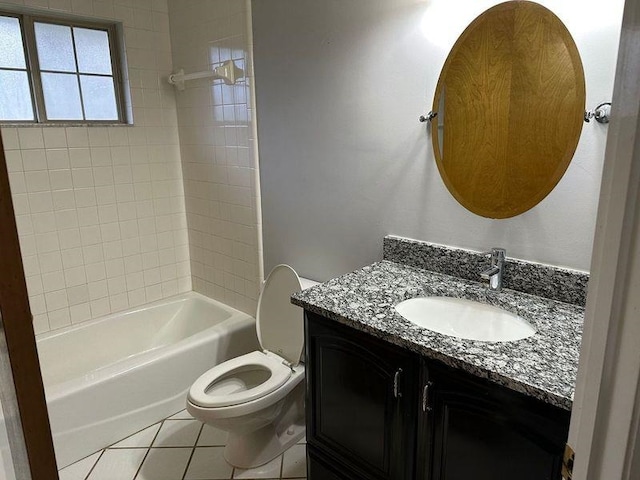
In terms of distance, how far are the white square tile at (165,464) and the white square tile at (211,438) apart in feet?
0.25

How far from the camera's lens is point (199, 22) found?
2469 mm

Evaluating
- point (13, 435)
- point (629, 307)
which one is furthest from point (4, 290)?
point (629, 307)

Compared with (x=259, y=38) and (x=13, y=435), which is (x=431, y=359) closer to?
(x=13, y=435)

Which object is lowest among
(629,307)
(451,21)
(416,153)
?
(629,307)

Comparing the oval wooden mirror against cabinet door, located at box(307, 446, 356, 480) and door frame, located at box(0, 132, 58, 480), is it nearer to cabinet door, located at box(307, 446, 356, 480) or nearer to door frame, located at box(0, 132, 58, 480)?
cabinet door, located at box(307, 446, 356, 480)

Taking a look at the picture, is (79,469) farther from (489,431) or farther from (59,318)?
(489,431)

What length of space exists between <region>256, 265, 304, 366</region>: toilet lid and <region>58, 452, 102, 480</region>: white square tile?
3.02ft

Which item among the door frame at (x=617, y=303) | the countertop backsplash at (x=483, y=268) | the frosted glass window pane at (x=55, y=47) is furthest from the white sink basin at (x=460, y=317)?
the frosted glass window pane at (x=55, y=47)

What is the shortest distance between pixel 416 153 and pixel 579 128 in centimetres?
55

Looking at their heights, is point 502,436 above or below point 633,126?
below

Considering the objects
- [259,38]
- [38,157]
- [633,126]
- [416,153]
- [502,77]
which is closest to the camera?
[633,126]

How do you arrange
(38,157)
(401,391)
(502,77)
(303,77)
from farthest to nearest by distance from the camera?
(38,157), (303,77), (502,77), (401,391)

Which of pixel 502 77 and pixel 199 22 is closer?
pixel 502 77

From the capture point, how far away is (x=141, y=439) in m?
2.19
